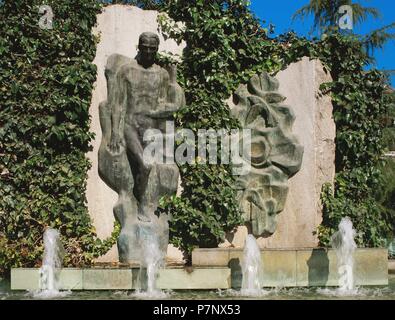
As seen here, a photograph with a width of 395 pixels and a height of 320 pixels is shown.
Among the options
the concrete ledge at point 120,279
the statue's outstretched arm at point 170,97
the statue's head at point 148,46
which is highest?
the statue's head at point 148,46

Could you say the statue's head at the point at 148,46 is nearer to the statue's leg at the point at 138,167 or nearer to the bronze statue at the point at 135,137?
the bronze statue at the point at 135,137

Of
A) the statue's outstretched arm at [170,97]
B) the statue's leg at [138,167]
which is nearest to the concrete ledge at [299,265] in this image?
the statue's leg at [138,167]

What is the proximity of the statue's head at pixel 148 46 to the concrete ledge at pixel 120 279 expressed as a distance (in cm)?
261

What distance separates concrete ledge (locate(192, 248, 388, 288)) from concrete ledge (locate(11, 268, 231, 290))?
0.30m

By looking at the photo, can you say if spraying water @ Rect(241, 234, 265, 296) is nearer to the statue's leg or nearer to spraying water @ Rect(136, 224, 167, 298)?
spraying water @ Rect(136, 224, 167, 298)

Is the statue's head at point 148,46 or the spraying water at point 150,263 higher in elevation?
the statue's head at point 148,46

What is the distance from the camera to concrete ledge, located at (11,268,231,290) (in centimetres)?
724

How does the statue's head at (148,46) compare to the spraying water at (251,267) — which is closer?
the spraying water at (251,267)

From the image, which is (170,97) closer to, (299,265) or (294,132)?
(294,132)

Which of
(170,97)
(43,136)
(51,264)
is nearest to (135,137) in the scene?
(170,97)

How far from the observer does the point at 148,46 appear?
8.12 meters

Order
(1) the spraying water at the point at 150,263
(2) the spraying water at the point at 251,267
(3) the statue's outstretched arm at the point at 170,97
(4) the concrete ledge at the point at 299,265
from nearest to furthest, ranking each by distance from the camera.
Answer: (1) the spraying water at the point at 150,263 < (2) the spraying water at the point at 251,267 < (4) the concrete ledge at the point at 299,265 < (3) the statue's outstretched arm at the point at 170,97

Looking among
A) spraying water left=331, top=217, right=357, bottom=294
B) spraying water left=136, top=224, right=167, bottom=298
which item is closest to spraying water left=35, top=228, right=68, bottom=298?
spraying water left=136, top=224, right=167, bottom=298

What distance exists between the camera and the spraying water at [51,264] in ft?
23.9
